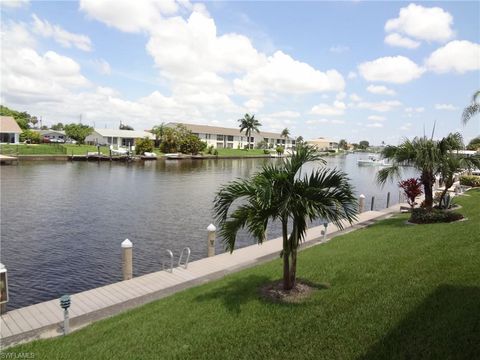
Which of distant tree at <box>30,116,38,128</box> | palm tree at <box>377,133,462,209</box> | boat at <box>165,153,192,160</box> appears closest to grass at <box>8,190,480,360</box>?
palm tree at <box>377,133,462,209</box>

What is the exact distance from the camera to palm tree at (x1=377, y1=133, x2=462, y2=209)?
55.5ft

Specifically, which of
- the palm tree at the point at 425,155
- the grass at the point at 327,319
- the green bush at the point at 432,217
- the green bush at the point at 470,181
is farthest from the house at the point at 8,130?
the grass at the point at 327,319

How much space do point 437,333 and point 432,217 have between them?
495 inches

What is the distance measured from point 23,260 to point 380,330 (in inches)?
609

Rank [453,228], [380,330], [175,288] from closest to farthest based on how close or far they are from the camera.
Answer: [380,330], [175,288], [453,228]

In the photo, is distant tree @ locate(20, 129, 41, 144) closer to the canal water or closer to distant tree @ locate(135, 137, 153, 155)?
distant tree @ locate(135, 137, 153, 155)

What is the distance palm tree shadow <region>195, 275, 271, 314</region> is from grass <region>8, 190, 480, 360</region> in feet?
0.10

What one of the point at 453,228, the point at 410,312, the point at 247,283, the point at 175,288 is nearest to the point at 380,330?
the point at 410,312

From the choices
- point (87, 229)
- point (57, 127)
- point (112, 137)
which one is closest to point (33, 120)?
point (57, 127)

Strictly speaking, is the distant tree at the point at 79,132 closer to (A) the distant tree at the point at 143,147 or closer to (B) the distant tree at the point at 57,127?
(A) the distant tree at the point at 143,147

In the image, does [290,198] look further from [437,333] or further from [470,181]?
[470,181]

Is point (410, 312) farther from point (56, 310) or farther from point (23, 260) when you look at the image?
point (23, 260)

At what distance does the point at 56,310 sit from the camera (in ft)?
33.1

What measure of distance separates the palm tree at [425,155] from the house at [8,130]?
266 ft
